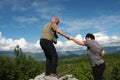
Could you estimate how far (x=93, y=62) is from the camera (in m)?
12.1

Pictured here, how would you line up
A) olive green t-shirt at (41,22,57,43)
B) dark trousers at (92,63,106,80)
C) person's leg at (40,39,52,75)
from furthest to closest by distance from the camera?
olive green t-shirt at (41,22,57,43)
person's leg at (40,39,52,75)
dark trousers at (92,63,106,80)

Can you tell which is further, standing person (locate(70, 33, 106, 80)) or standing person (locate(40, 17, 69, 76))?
standing person (locate(40, 17, 69, 76))

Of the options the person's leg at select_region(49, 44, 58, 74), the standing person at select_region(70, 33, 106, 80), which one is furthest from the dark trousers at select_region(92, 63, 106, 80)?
the person's leg at select_region(49, 44, 58, 74)

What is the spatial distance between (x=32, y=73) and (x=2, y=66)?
12.9 meters

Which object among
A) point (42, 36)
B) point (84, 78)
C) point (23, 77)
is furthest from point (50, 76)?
point (23, 77)

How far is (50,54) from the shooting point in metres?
13.9

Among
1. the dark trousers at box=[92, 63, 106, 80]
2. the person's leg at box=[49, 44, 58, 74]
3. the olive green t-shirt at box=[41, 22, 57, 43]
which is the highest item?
the olive green t-shirt at box=[41, 22, 57, 43]

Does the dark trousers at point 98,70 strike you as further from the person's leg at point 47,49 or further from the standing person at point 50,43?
the person's leg at point 47,49

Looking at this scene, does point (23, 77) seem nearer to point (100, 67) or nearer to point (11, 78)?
point (11, 78)

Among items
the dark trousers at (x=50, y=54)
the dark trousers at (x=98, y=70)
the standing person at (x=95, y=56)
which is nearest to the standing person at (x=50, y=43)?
the dark trousers at (x=50, y=54)

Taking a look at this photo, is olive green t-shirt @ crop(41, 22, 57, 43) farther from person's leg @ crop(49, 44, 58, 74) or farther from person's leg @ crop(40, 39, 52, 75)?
person's leg @ crop(49, 44, 58, 74)

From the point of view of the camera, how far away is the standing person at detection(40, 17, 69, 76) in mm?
13820

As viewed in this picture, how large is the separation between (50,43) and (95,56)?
294 cm

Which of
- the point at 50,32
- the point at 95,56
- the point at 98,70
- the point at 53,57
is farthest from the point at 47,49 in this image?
the point at 98,70
